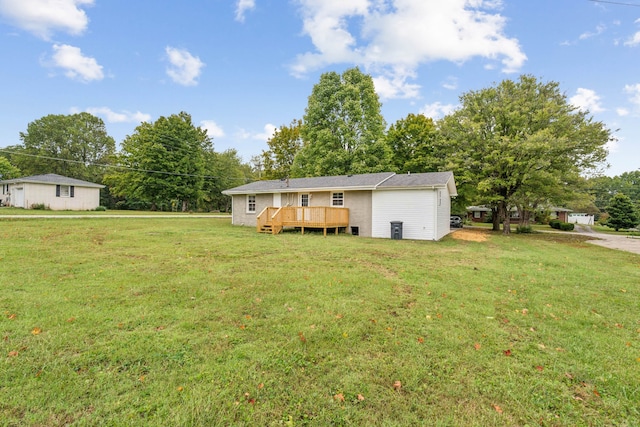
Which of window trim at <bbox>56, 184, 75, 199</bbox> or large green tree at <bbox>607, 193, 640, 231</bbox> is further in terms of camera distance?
large green tree at <bbox>607, 193, 640, 231</bbox>

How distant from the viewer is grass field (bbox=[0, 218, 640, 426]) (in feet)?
7.30

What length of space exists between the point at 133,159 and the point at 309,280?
35273 mm

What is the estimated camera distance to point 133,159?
3303cm

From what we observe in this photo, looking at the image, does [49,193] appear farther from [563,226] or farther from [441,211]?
[563,226]

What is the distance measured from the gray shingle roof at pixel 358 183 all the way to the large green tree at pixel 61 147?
1299 inches

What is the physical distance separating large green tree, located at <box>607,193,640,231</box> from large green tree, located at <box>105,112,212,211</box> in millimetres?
44069

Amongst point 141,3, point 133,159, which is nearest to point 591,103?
point 141,3

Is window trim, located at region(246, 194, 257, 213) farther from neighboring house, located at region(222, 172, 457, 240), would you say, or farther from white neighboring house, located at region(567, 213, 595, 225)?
white neighboring house, located at region(567, 213, 595, 225)

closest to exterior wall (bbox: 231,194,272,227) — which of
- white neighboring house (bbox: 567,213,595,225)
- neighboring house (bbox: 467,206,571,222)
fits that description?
neighboring house (bbox: 467,206,571,222)

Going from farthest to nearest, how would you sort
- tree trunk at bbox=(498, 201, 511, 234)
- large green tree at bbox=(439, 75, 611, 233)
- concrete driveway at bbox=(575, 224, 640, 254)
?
tree trunk at bbox=(498, 201, 511, 234) < large green tree at bbox=(439, 75, 611, 233) < concrete driveway at bbox=(575, 224, 640, 254)

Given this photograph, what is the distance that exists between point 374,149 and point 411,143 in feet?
12.2

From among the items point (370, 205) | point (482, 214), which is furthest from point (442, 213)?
point (482, 214)

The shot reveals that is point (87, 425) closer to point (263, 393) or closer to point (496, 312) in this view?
point (263, 393)

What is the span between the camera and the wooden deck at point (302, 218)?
47.4 feet
